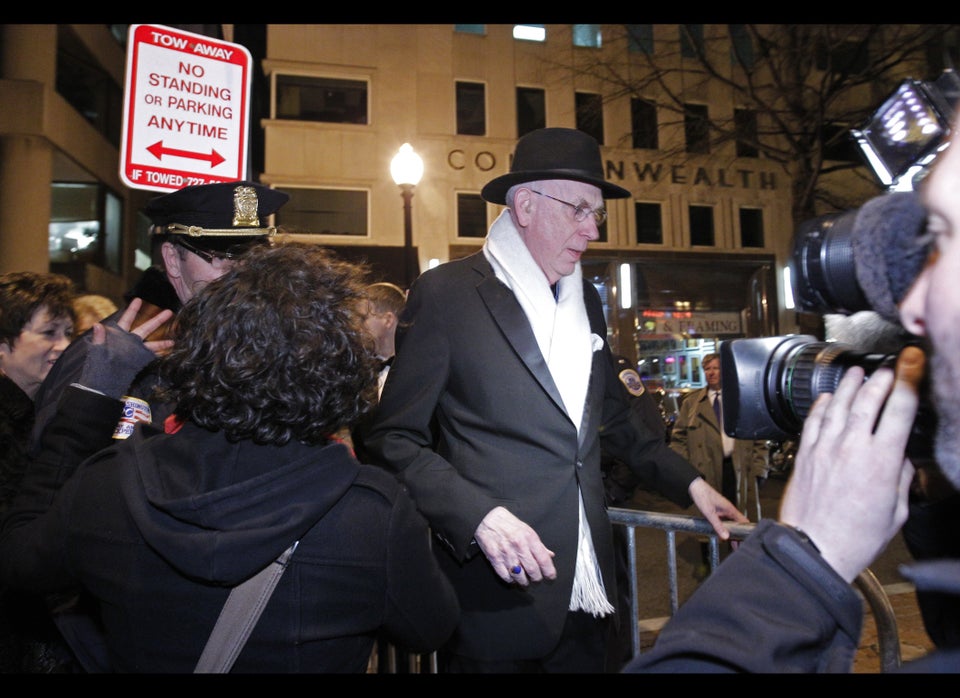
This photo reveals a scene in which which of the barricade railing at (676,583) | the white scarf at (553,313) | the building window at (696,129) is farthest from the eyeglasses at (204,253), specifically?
the building window at (696,129)

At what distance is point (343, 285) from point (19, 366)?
199cm

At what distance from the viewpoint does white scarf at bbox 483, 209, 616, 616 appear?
7.09 ft

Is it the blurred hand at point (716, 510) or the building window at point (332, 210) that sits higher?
the building window at point (332, 210)

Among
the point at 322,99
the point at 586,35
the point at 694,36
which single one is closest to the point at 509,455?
the point at 694,36

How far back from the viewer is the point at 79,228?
636 inches

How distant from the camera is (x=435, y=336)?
2221 mm

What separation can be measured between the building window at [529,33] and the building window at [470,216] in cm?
494

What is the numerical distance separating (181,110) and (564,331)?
248cm

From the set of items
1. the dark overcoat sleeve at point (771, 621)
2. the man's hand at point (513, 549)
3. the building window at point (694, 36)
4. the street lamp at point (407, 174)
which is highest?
the building window at point (694, 36)

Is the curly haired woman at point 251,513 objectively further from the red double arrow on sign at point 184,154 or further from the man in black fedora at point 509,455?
the red double arrow on sign at point 184,154

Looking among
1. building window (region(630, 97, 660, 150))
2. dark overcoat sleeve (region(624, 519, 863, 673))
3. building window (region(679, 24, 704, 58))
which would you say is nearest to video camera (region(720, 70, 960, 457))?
dark overcoat sleeve (region(624, 519, 863, 673))

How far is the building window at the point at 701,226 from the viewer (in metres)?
19.3

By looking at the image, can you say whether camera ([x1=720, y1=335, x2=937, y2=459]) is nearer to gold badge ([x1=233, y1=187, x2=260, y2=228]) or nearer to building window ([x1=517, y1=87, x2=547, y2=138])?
gold badge ([x1=233, y1=187, x2=260, y2=228])

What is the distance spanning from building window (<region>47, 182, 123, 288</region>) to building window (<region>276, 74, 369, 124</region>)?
Answer: 16.8 ft
